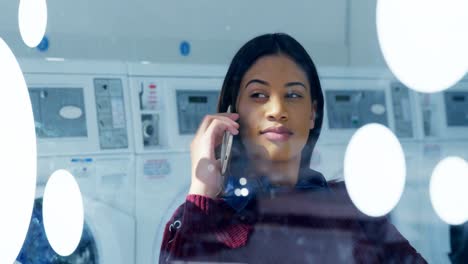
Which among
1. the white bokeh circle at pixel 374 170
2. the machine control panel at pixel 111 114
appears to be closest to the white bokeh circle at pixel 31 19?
the machine control panel at pixel 111 114

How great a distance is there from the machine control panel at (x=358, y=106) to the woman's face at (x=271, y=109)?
369 mm

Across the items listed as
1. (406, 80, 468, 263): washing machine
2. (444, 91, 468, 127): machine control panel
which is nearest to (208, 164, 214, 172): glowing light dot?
(406, 80, 468, 263): washing machine

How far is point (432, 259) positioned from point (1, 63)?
4.79 feet

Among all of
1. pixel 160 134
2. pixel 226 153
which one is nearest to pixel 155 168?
pixel 160 134

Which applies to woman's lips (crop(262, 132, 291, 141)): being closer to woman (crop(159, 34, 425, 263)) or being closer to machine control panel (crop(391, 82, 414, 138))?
woman (crop(159, 34, 425, 263))

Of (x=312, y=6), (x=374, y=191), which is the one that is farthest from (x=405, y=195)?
(x=312, y=6)

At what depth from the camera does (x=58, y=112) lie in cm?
193

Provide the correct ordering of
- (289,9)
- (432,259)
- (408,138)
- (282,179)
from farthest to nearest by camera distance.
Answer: (408,138) → (432,259) → (289,9) → (282,179)

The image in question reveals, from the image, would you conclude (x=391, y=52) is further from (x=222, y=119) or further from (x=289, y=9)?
(x=222, y=119)

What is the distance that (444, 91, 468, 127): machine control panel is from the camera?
196cm

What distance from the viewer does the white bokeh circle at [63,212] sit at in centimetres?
175

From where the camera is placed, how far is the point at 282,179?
1520mm

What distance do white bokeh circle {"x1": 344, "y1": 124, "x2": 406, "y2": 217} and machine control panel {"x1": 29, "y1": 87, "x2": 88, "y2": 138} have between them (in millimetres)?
876

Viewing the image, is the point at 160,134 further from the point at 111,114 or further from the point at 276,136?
the point at 276,136
